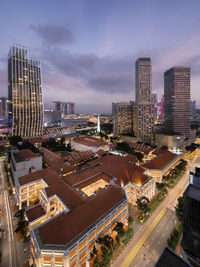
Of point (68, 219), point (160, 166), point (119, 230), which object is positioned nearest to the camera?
point (68, 219)

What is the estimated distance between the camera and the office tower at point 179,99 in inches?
5148

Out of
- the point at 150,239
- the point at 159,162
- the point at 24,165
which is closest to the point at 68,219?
the point at 150,239

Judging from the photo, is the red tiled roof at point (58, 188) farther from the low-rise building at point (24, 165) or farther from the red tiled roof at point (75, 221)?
the low-rise building at point (24, 165)

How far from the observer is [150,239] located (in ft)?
119

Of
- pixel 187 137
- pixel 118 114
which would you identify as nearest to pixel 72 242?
pixel 187 137

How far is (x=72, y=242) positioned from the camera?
26281 millimetres

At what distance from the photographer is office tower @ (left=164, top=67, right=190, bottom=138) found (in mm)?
130750

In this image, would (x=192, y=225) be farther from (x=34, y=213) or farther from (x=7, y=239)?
(x=7, y=239)

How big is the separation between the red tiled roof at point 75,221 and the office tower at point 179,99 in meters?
125

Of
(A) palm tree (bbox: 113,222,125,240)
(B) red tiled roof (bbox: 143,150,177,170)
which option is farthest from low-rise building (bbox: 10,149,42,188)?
(B) red tiled roof (bbox: 143,150,177,170)

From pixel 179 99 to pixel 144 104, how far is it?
1474 inches

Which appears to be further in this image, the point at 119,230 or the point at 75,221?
the point at 119,230

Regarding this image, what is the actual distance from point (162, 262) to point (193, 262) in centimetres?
1339

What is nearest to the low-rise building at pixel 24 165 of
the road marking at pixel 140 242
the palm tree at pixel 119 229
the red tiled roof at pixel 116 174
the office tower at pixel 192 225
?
the red tiled roof at pixel 116 174
